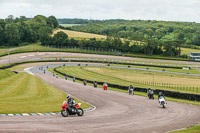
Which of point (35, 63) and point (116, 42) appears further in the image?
point (116, 42)

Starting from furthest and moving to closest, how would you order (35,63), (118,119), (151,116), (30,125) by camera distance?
(35,63), (151,116), (118,119), (30,125)

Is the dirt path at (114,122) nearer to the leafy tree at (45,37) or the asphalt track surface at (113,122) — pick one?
the asphalt track surface at (113,122)

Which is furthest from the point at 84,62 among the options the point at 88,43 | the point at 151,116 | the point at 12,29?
the point at 151,116

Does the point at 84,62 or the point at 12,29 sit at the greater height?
the point at 12,29

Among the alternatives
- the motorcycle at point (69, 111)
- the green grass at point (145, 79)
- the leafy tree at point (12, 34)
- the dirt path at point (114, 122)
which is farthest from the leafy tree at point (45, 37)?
the motorcycle at point (69, 111)

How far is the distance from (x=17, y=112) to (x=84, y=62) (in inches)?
4190

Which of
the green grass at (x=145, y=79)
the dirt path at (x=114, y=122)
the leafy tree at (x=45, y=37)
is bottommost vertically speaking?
the green grass at (x=145, y=79)

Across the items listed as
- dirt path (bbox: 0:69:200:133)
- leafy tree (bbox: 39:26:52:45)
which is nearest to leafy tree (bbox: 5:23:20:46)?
leafy tree (bbox: 39:26:52:45)

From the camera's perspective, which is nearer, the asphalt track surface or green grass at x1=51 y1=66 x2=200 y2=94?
the asphalt track surface

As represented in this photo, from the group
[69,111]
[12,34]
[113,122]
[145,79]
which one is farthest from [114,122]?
[12,34]

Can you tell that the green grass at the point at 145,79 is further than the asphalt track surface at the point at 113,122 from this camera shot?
Yes

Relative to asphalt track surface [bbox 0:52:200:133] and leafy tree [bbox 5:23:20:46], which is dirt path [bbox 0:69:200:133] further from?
leafy tree [bbox 5:23:20:46]

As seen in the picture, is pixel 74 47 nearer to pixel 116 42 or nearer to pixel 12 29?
pixel 116 42

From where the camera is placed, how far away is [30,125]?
18.2 meters
